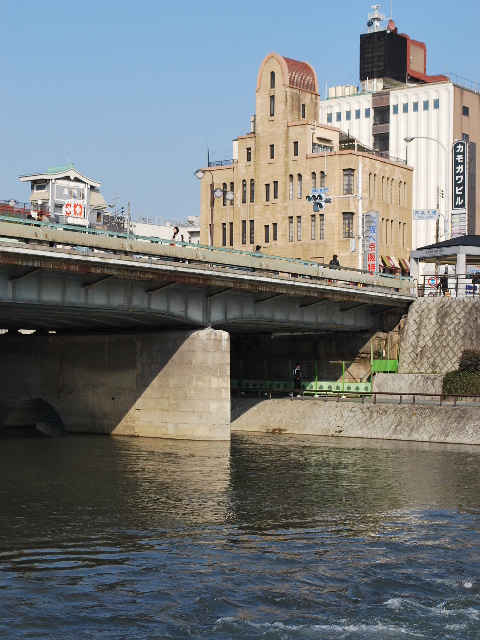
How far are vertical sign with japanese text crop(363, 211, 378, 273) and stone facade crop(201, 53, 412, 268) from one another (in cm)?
667

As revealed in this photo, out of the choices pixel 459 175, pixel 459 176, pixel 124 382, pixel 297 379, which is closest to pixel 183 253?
pixel 124 382

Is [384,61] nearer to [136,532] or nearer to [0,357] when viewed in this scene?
[0,357]

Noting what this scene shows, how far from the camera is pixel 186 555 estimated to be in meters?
23.5

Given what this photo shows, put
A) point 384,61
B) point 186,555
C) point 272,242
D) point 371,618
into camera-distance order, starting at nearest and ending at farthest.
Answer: point 371,618 < point 186,555 < point 272,242 < point 384,61

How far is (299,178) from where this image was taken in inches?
4183

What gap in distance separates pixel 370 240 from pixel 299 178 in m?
15.0

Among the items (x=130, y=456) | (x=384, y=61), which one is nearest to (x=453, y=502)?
(x=130, y=456)

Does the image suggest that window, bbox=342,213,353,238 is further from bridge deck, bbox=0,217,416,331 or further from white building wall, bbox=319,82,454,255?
bridge deck, bbox=0,217,416,331

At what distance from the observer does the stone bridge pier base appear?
48406 millimetres

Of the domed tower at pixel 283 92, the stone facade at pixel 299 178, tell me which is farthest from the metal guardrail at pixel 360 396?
the domed tower at pixel 283 92

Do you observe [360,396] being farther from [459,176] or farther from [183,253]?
[459,176]

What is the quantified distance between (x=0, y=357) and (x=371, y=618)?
41.0m

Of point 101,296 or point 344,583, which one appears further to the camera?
point 101,296

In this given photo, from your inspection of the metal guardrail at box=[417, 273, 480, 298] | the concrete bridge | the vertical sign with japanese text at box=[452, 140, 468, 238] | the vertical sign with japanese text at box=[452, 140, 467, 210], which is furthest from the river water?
the vertical sign with japanese text at box=[452, 140, 467, 210]
